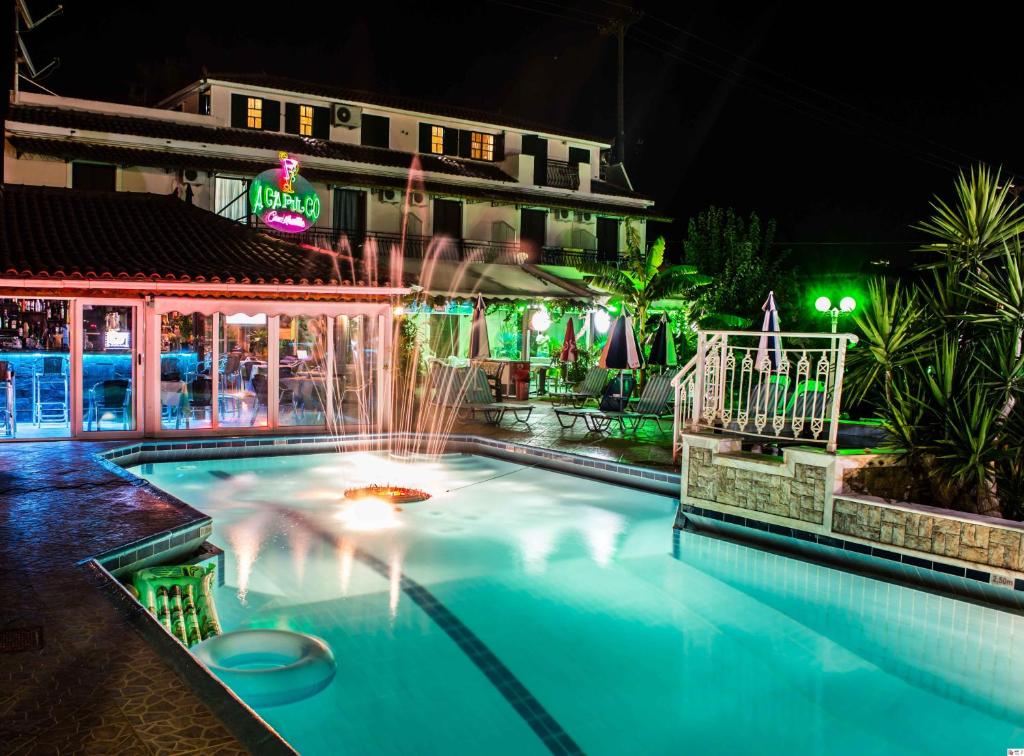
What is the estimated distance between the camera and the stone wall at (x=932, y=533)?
7.40 m

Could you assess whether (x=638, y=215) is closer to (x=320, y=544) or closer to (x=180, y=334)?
(x=180, y=334)

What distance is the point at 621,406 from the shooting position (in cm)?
1641

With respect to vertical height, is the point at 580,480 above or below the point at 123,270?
below

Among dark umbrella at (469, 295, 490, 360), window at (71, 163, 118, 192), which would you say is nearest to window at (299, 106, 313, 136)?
window at (71, 163, 118, 192)

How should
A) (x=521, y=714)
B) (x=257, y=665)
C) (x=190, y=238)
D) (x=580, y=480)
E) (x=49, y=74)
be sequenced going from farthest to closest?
1. (x=49, y=74)
2. (x=190, y=238)
3. (x=580, y=480)
4. (x=257, y=665)
5. (x=521, y=714)

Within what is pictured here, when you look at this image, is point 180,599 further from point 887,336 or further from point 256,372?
point 256,372

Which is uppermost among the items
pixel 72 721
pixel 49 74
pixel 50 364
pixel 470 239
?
pixel 49 74

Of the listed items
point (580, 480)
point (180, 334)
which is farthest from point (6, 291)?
point (580, 480)

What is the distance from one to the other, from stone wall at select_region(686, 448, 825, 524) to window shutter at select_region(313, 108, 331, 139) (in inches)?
947

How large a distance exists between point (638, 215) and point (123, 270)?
81.0 ft

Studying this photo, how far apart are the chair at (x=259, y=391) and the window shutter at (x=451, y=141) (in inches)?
746

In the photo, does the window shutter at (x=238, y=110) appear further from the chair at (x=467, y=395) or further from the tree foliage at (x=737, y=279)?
the tree foliage at (x=737, y=279)

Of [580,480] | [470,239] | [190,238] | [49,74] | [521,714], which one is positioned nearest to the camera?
[521,714]

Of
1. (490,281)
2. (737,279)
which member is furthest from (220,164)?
(737,279)
